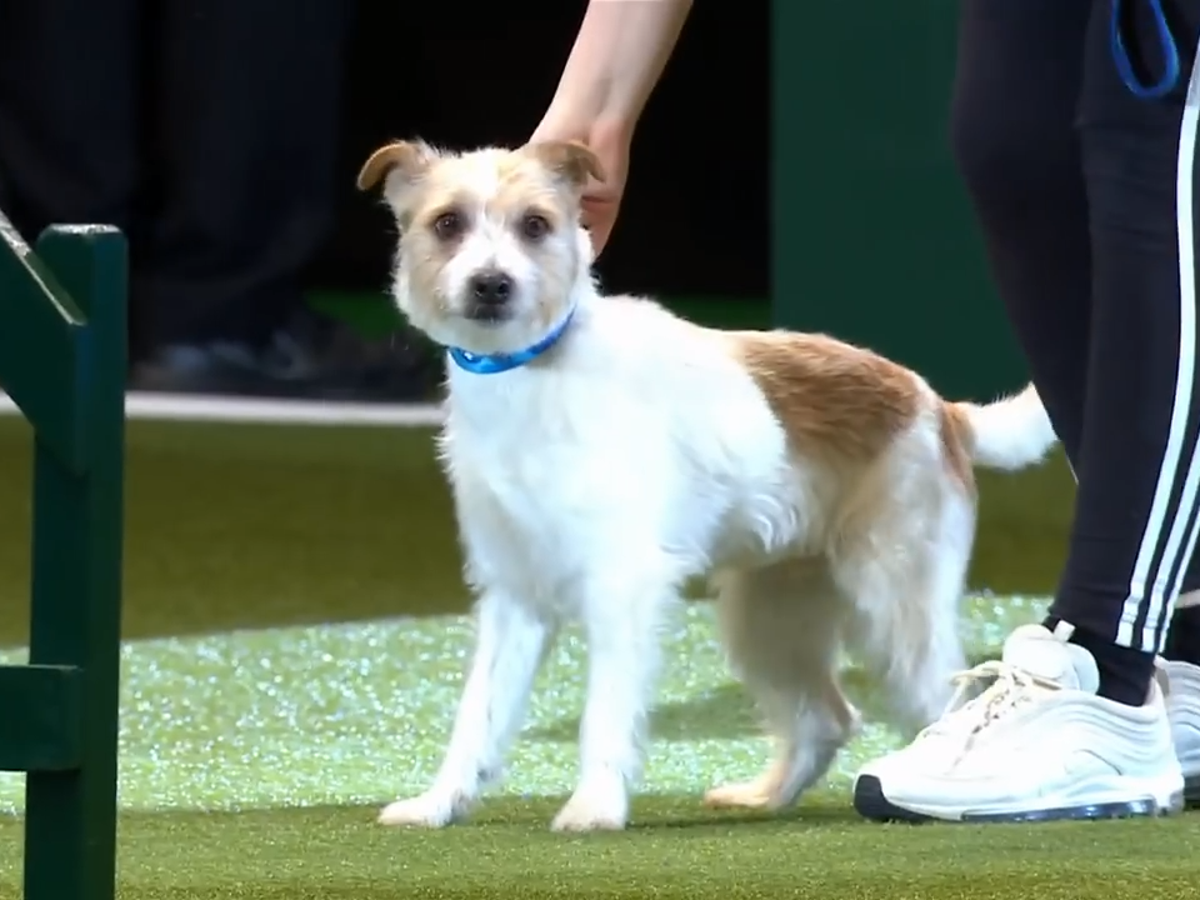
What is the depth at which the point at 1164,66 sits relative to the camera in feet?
7.14

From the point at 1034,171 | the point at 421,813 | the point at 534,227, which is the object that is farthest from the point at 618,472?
the point at 1034,171

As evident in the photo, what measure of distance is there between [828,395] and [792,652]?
33 cm

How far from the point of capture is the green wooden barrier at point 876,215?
20.0ft

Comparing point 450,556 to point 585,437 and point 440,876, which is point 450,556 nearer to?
point 585,437

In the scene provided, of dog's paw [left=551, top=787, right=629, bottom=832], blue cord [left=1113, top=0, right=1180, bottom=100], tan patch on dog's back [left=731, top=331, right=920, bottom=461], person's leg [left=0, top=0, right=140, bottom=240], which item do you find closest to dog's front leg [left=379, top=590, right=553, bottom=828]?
dog's paw [left=551, top=787, right=629, bottom=832]

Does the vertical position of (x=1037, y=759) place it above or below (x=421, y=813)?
above

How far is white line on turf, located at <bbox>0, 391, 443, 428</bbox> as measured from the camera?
6562 millimetres

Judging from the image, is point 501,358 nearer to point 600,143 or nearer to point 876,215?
point 600,143

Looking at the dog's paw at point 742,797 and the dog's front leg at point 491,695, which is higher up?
the dog's front leg at point 491,695

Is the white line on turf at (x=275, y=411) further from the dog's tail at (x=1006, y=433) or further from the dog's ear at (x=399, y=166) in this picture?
the dog's ear at (x=399, y=166)

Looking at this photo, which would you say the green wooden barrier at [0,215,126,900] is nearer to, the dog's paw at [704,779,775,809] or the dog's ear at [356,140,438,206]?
the dog's ear at [356,140,438,206]

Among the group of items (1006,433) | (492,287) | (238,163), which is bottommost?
(238,163)

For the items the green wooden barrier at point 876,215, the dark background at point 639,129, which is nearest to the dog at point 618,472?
the green wooden barrier at point 876,215

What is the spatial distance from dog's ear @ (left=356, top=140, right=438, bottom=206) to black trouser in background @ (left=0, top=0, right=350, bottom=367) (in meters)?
4.76
